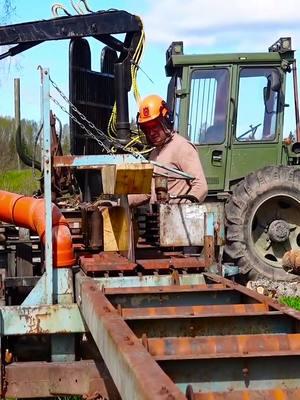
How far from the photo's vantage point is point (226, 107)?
10.0 m

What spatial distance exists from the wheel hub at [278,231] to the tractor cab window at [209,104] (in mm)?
1280

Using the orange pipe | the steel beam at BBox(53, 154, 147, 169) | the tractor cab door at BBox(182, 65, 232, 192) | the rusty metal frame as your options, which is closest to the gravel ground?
the tractor cab door at BBox(182, 65, 232, 192)

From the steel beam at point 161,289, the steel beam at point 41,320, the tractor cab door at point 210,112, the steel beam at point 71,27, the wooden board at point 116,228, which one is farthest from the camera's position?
the tractor cab door at point 210,112

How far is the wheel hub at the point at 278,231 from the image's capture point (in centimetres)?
1012

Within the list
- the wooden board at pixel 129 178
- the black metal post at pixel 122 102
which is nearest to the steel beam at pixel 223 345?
the wooden board at pixel 129 178

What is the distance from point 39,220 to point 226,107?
537 cm

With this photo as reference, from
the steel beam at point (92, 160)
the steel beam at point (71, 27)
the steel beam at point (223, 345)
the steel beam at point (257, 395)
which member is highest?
the steel beam at point (71, 27)

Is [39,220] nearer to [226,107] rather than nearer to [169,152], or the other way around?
[169,152]

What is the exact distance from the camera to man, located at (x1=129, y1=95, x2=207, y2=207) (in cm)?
612

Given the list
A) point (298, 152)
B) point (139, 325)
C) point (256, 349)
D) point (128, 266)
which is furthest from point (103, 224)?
point (298, 152)

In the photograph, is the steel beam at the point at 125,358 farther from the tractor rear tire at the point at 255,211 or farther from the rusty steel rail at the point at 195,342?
the tractor rear tire at the point at 255,211

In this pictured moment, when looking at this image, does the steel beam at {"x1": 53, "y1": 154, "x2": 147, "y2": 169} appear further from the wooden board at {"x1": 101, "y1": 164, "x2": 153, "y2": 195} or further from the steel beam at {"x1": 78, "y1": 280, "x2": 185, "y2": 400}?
the steel beam at {"x1": 78, "y1": 280, "x2": 185, "y2": 400}

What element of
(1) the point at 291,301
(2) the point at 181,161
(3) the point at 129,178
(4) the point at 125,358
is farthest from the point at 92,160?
(1) the point at 291,301

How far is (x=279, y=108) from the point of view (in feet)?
33.6
